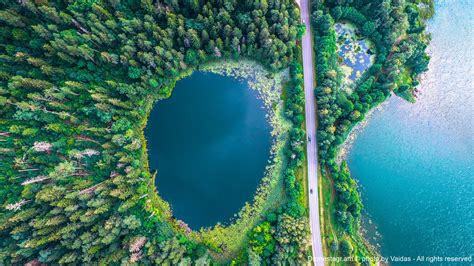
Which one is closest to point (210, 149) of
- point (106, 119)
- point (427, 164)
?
point (106, 119)

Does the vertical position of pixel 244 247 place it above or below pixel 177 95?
below

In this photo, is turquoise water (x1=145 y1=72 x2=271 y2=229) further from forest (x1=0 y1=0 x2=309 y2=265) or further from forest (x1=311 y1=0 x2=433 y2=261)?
forest (x1=311 y1=0 x2=433 y2=261)

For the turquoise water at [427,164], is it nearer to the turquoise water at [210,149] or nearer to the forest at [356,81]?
the forest at [356,81]

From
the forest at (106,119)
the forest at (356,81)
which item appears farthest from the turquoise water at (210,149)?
the forest at (356,81)

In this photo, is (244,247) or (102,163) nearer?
(102,163)

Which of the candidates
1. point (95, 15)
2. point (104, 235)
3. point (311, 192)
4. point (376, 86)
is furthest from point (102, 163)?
point (376, 86)

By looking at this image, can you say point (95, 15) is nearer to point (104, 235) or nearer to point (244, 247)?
point (104, 235)
